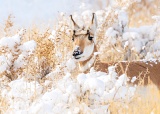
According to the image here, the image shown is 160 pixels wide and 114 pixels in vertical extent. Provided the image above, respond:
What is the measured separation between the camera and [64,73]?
5.75m

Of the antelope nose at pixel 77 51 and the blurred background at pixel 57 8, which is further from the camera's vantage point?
the blurred background at pixel 57 8

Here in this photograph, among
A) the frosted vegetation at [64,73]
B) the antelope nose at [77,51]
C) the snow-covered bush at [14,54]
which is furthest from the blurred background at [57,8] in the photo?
the snow-covered bush at [14,54]

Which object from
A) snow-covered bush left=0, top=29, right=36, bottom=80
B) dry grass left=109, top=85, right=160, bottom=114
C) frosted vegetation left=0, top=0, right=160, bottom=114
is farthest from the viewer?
snow-covered bush left=0, top=29, right=36, bottom=80

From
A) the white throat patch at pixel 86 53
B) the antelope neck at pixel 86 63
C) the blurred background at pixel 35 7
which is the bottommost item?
the blurred background at pixel 35 7

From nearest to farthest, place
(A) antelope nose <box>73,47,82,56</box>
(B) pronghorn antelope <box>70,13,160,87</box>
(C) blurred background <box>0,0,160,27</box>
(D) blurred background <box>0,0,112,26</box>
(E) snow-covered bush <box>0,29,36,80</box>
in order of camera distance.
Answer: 1. (E) snow-covered bush <box>0,29,36,80</box>
2. (A) antelope nose <box>73,47,82,56</box>
3. (B) pronghorn antelope <box>70,13,160,87</box>
4. (C) blurred background <box>0,0,160,27</box>
5. (D) blurred background <box>0,0,112,26</box>

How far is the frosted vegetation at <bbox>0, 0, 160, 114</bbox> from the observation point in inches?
163

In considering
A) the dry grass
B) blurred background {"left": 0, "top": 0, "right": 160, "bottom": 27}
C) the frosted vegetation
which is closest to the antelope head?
the frosted vegetation

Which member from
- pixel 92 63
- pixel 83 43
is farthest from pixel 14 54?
pixel 92 63

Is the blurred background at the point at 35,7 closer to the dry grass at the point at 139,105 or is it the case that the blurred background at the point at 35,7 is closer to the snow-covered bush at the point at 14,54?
the snow-covered bush at the point at 14,54

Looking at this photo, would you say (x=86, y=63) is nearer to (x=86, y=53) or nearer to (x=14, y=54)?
(x=86, y=53)

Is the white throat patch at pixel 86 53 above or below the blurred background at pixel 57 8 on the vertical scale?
above

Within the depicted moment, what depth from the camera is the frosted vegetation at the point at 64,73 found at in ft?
13.6

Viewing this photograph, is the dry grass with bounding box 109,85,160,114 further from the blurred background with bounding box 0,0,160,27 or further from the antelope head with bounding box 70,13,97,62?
the blurred background with bounding box 0,0,160,27

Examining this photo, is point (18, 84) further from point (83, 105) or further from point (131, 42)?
point (131, 42)
